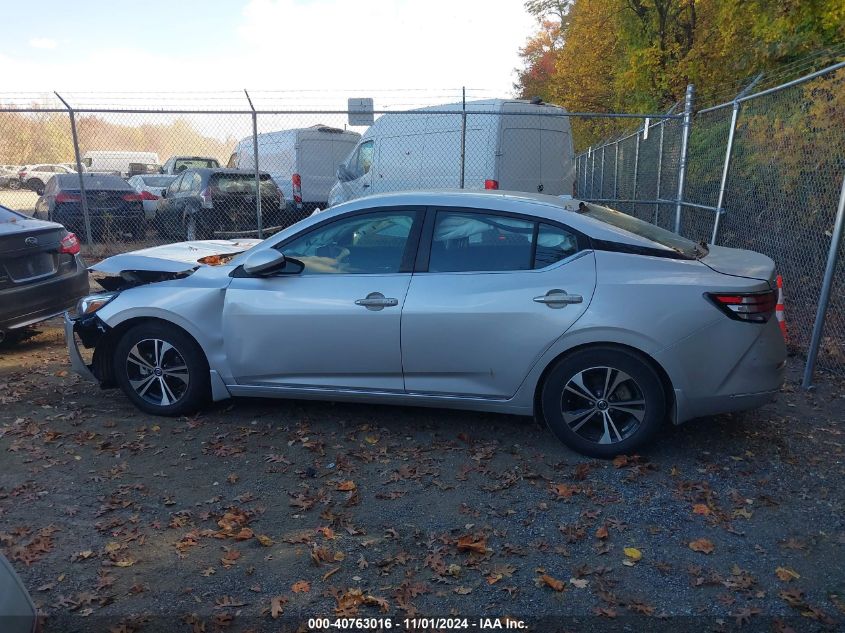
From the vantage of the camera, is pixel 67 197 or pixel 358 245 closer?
pixel 358 245

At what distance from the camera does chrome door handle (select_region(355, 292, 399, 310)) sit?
174 inches

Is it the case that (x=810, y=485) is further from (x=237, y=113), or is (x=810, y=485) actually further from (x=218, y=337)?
(x=237, y=113)

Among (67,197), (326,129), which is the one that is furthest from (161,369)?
(326,129)


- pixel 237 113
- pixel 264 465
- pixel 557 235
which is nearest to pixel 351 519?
pixel 264 465

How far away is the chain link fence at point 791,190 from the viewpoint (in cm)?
620

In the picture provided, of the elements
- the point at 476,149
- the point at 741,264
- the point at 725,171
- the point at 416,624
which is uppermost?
the point at 476,149

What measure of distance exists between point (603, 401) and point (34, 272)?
5305mm

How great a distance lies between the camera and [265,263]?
4582 millimetres

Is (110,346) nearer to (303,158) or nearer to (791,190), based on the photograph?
(791,190)

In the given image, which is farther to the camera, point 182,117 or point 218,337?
point 182,117

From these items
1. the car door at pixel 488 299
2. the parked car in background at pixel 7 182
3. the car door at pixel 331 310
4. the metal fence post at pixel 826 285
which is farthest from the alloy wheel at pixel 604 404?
the parked car in background at pixel 7 182

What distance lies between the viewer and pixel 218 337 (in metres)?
4.82

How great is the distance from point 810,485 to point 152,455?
12.9 ft

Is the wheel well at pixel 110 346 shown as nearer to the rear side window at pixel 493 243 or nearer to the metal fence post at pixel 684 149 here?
the rear side window at pixel 493 243
